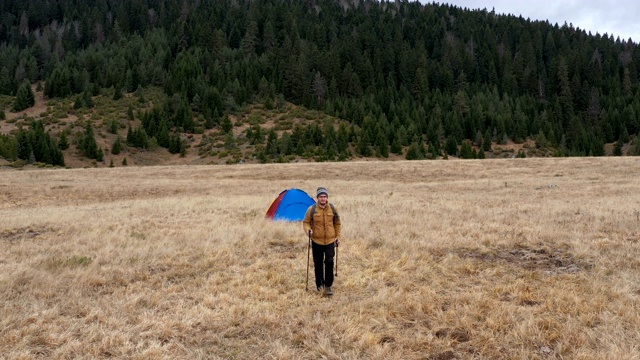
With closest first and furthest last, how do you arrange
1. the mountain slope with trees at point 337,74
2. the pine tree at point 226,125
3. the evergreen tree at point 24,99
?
1. the pine tree at point 226,125
2. the mountain slope with trees at point 337,74
3. the evergreen tree at point 24,99

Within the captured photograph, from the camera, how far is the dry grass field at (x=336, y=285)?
5.81m

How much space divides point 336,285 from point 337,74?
360ft

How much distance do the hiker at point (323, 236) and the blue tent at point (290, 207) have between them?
8175mm

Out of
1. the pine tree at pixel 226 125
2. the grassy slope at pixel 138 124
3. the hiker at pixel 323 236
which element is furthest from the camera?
the pine tree at pixel 226 125

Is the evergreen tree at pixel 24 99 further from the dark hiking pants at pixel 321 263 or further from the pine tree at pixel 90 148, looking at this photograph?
the dark hiking pants at pixel 321 263

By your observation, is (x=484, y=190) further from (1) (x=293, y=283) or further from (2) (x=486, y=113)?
(2) (x=486, y=113)

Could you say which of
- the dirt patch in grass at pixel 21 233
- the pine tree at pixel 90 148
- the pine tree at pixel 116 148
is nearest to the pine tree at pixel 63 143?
the pine tree at pixel 90 148

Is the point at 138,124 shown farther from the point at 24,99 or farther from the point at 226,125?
the point at 24,99

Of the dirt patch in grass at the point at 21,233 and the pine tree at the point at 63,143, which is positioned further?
the pine tree at the point at 63,143

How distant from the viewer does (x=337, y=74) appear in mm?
113625

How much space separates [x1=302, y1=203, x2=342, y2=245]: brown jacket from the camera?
8195 mm

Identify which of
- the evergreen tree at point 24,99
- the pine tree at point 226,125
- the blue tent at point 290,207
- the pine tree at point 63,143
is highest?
the evergreen tree at point 24,99

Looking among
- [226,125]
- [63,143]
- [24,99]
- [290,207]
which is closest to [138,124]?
[63,143]

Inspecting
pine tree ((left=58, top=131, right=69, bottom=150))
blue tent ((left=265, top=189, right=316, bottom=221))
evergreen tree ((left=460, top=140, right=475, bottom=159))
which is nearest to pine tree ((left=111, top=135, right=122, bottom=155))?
pine tree ((left=58, top=131, right=69, bottom=150))
